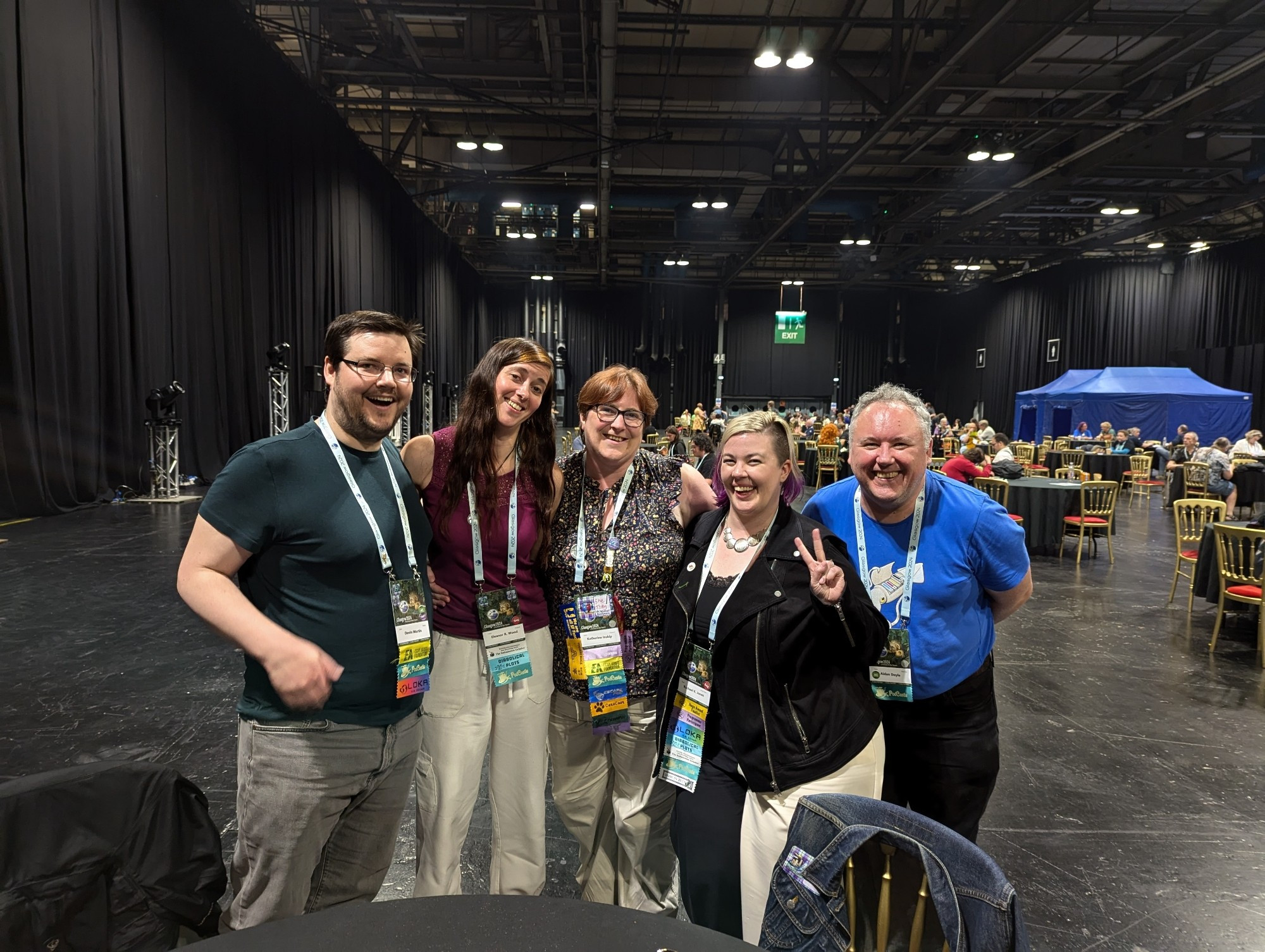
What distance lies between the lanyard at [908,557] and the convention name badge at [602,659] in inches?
23.6

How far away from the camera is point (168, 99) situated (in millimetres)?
8438

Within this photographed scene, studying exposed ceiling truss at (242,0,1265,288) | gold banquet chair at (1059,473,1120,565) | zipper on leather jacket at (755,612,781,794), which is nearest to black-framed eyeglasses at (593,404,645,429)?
zipper on leather jacket at (755,612,781,794)

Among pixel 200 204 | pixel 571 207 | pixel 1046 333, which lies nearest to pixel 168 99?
pixel 200 204

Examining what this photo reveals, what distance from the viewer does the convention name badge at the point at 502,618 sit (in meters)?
1.77

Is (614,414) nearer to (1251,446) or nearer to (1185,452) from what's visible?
(1251,446)

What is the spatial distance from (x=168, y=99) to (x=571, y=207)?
8354mm

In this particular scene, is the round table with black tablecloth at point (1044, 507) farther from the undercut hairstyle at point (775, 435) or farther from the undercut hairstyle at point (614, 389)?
the undercut hairstyle at point (614, 389)

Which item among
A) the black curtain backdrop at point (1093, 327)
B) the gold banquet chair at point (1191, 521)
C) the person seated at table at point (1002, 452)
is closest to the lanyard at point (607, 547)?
the gold banquet chair at point (1191, 521)

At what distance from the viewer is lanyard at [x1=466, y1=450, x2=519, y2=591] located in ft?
5.93

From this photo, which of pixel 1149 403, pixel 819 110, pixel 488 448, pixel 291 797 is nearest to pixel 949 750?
pixel 488 448

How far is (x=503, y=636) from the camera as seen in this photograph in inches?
70.1

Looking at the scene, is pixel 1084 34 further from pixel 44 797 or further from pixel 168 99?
pixel 44 797

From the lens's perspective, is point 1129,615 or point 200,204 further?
point 200,204

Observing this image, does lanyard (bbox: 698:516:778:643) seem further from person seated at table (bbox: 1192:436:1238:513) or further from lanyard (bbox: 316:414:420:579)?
person seated at table (bbox: 1192:436:1238:513)
